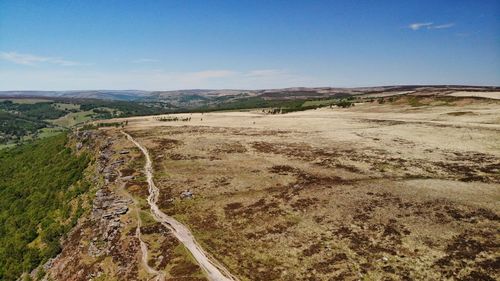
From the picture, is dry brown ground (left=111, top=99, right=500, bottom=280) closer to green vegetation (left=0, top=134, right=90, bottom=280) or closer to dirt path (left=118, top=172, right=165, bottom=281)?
dirt path (left=118, top=172, right=165, bottom=281)

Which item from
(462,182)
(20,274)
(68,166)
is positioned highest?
(462,182)

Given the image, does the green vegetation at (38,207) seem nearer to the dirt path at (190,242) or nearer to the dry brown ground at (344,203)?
the dirt path at (190,242)

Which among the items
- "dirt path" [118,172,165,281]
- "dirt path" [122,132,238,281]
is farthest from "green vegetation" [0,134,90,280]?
"dirt path" [118,172,165,281]

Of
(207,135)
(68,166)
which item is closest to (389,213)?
(207,135)

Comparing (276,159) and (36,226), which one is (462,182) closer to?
(276,159)

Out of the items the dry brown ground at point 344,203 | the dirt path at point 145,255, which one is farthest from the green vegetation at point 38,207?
the dry brown ground at point 344,203

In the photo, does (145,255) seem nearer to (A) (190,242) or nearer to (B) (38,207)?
(A) (190,242)
